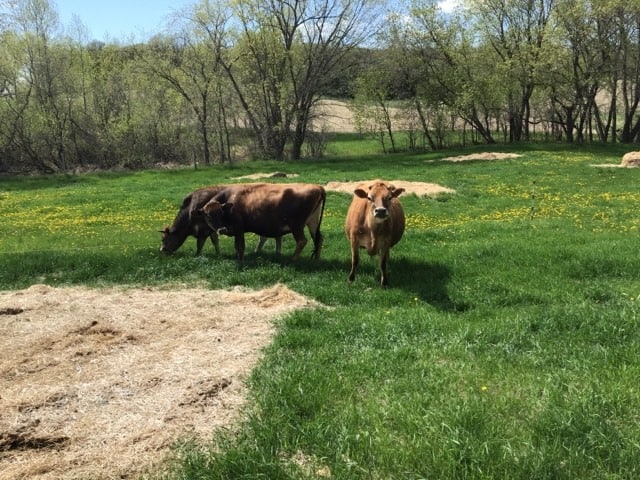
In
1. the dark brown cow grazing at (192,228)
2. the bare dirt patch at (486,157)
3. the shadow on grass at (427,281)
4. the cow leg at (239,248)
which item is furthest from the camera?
the bare dirt patch at (486,157)

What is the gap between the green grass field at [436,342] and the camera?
4.21 m

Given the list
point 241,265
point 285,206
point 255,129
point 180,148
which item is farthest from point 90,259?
point 180,148

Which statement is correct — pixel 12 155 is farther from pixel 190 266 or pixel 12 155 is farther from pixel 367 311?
pixel 367 311

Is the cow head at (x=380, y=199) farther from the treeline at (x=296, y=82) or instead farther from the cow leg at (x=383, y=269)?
the treeline at (x=296, y=82)

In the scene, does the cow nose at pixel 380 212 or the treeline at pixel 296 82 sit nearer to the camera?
the cow nose at pixel 380 212

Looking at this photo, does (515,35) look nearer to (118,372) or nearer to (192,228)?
(192,228)

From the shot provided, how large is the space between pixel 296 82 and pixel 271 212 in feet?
101

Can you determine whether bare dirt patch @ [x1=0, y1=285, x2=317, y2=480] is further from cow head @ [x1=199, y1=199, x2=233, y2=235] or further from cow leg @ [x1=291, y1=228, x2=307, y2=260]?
cow head @ [x1=199, y1=199, x2=233, y2=235]

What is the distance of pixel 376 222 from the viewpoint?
31.6 feet

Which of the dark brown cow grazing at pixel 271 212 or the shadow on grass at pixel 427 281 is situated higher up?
the dark brown cow grazing at pixel 271 212

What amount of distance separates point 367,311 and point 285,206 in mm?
4196

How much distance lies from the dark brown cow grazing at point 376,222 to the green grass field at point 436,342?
21.6 inches

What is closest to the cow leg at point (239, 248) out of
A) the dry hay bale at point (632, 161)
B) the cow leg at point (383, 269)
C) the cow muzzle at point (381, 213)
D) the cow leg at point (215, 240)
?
the cow leg at point (215, 240)

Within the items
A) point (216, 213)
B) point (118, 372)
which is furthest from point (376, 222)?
point (118, 372)
